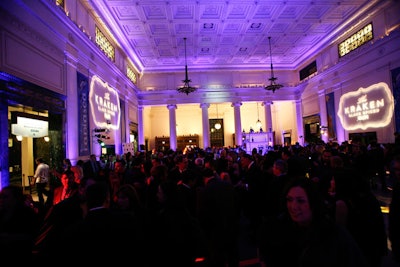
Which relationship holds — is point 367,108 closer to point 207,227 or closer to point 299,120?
point 299,120

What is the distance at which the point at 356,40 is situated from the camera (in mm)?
11344

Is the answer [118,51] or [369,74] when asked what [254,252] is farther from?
[118,51]

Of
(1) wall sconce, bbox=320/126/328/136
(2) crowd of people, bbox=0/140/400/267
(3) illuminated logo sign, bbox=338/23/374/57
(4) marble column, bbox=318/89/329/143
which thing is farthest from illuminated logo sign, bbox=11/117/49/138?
(4) marble column, bbox=318/89/329/143

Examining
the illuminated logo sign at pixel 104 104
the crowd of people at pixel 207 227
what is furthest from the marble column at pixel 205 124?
the crowd of people at pixel 207 227

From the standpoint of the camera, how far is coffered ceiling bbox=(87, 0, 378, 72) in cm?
981

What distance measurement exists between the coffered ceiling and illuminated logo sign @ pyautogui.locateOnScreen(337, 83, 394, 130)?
3389 mm

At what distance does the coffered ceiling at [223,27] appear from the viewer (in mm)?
9812

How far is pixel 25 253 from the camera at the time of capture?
2.17m

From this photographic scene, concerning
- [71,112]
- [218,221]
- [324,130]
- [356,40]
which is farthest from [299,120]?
[218,221]

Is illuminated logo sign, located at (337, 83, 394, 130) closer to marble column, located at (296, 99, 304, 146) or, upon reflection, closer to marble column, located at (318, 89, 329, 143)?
marble column, located at (318, 89, 329, 143)

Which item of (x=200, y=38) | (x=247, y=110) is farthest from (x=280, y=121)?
(x=200, y=38)

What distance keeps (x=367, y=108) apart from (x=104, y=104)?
11484mm

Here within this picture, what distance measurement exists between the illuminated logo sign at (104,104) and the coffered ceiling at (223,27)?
107 inches

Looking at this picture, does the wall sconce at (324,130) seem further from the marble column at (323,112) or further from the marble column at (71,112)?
the marble column at (71,112)
